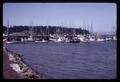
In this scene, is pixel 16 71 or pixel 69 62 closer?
pixel 16 71

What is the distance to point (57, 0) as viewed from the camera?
2.13 metres

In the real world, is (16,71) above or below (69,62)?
above

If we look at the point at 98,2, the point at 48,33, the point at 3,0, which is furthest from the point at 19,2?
the point at 48,33

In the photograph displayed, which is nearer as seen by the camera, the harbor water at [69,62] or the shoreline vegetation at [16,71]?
the shoreline vegetation at [16,71]

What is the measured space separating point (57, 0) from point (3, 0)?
44 cm

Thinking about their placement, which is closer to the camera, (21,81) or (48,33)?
(21,81)

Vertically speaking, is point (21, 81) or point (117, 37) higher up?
point (117, 37)

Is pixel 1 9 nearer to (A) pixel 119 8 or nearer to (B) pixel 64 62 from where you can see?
(A) pixel 119 8

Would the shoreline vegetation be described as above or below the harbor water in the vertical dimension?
above

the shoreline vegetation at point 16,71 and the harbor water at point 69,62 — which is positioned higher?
the shoreline vegetation at point 16,71

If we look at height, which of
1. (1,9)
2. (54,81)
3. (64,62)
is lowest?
(64,62)

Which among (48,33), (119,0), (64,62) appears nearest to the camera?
(119,0)

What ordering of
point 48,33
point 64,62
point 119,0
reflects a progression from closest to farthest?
point 119,0, point 48,33, point 64,62

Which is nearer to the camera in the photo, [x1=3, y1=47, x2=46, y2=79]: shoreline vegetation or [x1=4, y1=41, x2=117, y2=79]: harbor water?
[x1=3, y1=47, x2=46, y2=79]: shoreline vegetation
